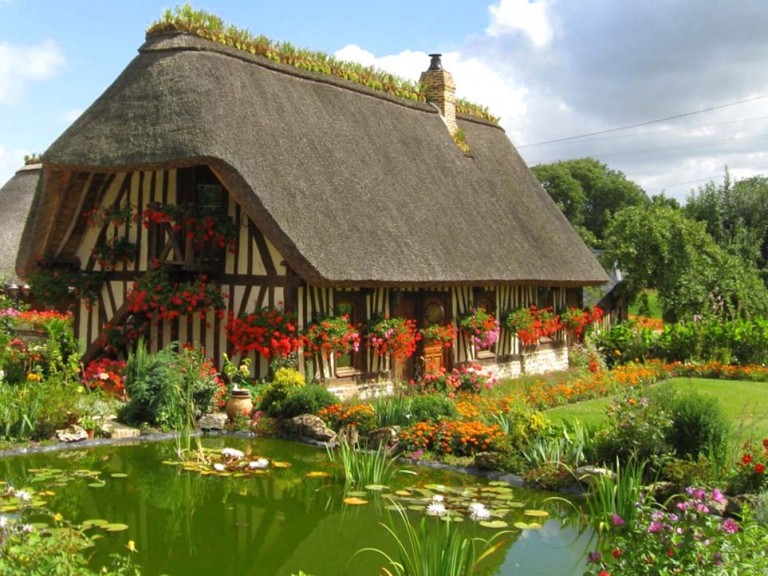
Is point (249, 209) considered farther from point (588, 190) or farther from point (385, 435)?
point (588, 190)

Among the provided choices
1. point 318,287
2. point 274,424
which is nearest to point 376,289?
point 318,287

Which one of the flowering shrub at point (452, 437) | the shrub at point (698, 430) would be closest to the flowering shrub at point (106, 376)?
the flowering shrub at point (452, 437)

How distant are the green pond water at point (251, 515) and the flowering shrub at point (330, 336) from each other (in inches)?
138

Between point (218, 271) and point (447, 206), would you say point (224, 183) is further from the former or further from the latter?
point (447, 206)

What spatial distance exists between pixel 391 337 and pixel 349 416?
3760 millimetres

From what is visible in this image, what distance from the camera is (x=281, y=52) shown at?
56.0ft

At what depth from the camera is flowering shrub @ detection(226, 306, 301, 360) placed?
13.4 meters

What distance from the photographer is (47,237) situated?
624 inches

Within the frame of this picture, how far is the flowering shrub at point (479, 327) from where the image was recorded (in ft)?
57.7

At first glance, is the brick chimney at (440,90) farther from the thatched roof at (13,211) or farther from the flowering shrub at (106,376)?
the thatched roof at (13,211)

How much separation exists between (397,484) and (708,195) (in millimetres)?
35471

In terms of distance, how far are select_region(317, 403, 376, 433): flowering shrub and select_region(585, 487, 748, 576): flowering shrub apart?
5901 mm

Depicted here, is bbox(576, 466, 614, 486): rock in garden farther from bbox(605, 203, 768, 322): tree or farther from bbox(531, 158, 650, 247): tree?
bbox(531, 158, 650, 247): tree

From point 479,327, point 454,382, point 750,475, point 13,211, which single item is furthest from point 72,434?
point 13,211
